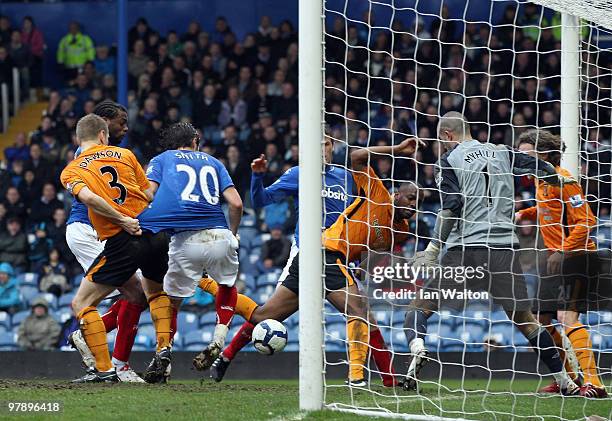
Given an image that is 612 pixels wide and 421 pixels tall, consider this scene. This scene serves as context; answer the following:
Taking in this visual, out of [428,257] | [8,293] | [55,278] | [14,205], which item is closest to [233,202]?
[428,257]

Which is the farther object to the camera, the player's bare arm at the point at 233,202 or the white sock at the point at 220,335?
the player's bare arm at the point at 233,202

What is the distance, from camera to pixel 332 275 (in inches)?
321

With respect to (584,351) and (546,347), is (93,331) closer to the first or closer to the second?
(546,347)

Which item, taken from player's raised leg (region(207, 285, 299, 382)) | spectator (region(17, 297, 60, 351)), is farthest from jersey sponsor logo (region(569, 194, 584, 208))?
spectator (region(17, 297, 60, 351))

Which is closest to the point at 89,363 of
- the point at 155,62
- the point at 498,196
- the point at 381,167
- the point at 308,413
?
the point at 308,413

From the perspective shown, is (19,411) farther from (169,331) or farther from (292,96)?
(292,96)

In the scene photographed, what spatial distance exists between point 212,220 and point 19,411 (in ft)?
7.47

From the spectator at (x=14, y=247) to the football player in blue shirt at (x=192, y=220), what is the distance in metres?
7.51

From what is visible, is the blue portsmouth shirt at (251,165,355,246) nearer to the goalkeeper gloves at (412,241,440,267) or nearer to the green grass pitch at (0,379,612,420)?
the goalkeeper gloves at (412,241,440,267)

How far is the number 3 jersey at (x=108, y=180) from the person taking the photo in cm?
799

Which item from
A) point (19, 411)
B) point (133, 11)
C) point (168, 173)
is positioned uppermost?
point (133, 11)

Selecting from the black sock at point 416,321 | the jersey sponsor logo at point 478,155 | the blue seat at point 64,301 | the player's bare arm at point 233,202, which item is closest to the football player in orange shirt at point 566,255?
the jersey sponsor logo at point 478,155

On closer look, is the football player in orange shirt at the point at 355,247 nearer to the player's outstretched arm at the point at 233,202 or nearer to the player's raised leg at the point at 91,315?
the player's outstretched arm at the point at 233,202

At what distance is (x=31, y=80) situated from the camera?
810 inches
